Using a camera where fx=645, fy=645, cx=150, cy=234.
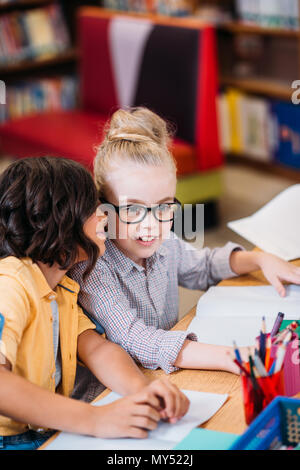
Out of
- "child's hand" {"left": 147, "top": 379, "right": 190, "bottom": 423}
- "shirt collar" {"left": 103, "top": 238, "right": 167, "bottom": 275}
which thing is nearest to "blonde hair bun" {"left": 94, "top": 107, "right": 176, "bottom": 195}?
"shirt collar" {"left": 103, "top": 238, "right": 167, "bottom": 275}

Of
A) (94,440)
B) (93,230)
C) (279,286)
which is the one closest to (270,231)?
(279,286)

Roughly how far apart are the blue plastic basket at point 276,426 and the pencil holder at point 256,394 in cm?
4

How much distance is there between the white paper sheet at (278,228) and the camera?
1.54 meters

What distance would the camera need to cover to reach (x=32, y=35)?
176 inches

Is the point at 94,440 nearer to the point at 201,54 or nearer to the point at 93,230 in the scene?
the point at 93,230

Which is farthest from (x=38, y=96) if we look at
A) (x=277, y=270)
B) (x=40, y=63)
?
(x=277, y=270)

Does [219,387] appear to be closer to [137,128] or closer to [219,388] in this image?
[219,388]

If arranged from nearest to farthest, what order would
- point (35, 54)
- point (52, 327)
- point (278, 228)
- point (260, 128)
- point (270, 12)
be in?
point (52, 327) → point (278, 228) → point (270, 12) → point (260, 128) → point (35, 54)

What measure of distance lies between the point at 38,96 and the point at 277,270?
359 cm

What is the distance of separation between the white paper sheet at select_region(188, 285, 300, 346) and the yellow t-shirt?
0.76ft

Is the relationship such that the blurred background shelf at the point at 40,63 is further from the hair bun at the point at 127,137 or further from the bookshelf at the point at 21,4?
the hair bun at the point at 127,137

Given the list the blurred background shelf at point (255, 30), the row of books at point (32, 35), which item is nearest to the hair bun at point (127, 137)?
the blurred background shelf at point (255, 30)

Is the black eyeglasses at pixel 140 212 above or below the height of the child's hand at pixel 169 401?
above

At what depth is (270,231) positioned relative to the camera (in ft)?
5.22
